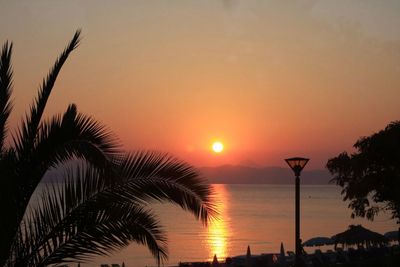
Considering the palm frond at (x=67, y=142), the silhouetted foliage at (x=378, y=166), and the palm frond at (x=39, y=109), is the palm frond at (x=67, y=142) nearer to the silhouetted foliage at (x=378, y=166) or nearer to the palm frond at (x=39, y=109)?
the palm frond at (x=39, y=109)

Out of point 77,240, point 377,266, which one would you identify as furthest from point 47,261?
point 377,266

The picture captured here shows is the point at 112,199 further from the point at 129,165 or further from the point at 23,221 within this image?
the point at 23,221

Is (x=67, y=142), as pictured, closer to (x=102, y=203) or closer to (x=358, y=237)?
(x=102, y=203)

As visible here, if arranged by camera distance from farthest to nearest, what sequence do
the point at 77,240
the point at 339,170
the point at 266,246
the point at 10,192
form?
the point at 266,246 → the point at 339,170 → the point at 77,240 → the point at 10,192

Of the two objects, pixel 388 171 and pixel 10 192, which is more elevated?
pixel 388 171

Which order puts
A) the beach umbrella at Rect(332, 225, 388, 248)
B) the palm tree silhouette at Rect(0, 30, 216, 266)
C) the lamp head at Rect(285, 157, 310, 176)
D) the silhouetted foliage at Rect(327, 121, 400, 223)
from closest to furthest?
the palm tree silhouette at Rect(0, 30, 216, 266) < the lamp head at Rect(285, 157, 310, 176) < the silhouetted foliage at Rect(327, 121, 400, 223) < the beach umbrella at Rect(332, 225, 388, 248)

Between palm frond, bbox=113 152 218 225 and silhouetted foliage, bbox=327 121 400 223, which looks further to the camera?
silhouetted foliage, bbox=327 121 400 223

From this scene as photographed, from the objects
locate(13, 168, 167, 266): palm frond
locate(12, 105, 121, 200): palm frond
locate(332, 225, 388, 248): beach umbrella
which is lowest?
locate(13, 168, 167, 266): palm frond

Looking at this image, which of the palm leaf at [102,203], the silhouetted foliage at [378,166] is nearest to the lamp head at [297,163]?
the silhouetted foliage at [378,166]

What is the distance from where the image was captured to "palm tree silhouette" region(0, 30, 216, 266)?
21.7 ft

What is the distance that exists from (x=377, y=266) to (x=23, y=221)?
15384 millimetres

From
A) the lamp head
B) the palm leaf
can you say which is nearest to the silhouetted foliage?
the lamp head

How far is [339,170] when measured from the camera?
19.3 m

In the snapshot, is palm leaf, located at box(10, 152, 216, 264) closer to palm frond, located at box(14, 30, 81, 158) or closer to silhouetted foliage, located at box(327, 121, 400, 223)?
palm frond, located at box(14, 30, 81, 158)
